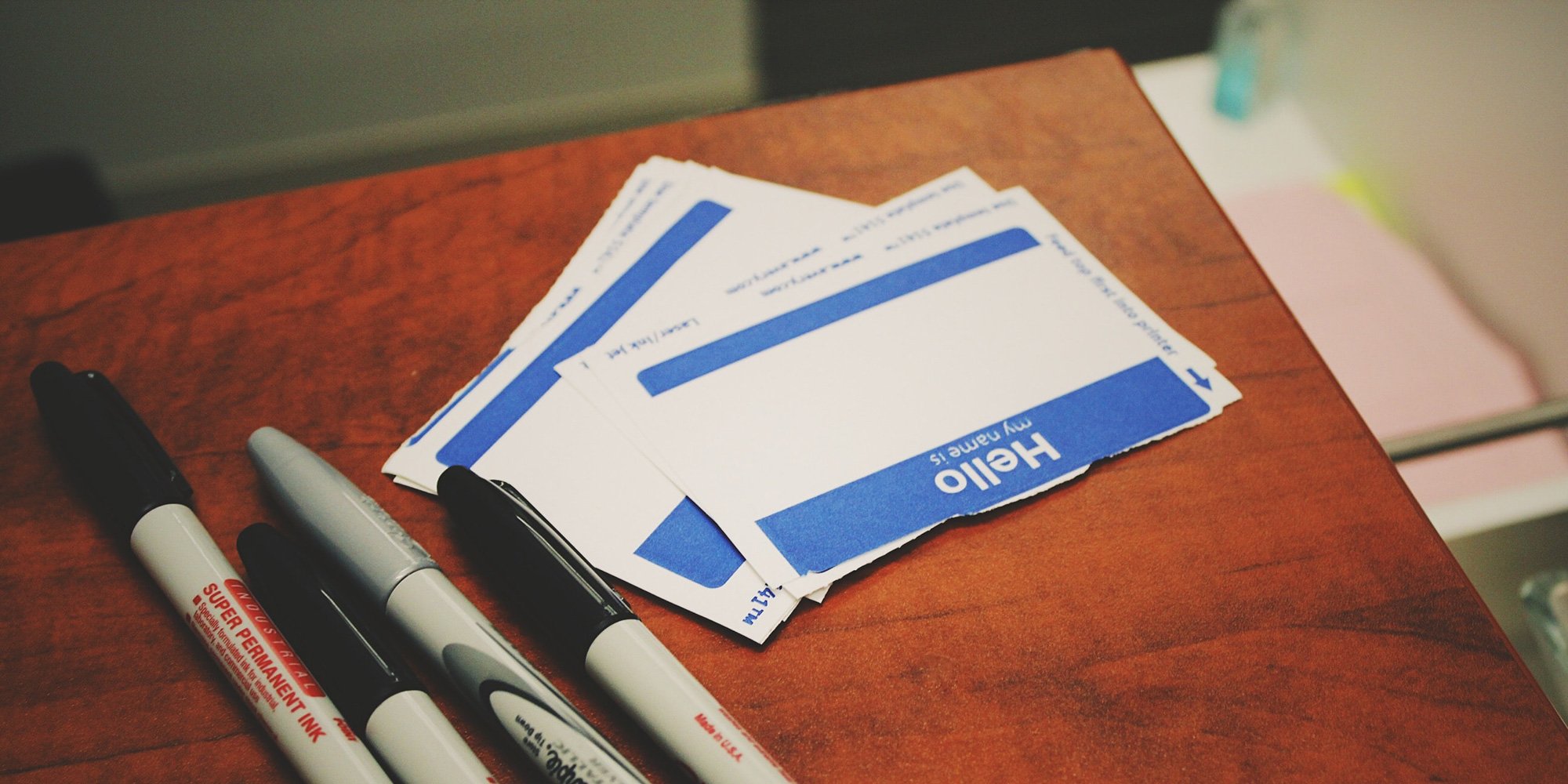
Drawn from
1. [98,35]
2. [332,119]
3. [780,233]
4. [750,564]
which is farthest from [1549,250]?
[98,35]

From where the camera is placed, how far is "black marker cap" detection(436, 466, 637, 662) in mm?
407

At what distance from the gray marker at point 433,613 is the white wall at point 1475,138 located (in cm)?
103

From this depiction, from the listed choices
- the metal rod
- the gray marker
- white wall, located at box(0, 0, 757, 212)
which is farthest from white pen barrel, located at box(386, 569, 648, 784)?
white wall, located at box(0, 0, 757, 212)

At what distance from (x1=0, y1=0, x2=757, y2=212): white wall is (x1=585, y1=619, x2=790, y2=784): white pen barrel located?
135 centimetres

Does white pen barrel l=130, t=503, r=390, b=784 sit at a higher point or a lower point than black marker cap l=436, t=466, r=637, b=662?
lower

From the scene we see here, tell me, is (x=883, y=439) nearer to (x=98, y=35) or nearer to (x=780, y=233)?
(x=780, y=233)

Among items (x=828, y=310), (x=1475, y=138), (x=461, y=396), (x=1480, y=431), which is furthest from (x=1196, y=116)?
(x=461, y=396)

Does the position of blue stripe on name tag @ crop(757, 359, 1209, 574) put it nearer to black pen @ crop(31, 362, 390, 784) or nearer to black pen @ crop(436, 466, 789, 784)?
black pen @ crop(436, 466, 789, 784)

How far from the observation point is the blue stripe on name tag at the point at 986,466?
0.45 m

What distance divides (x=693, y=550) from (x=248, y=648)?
6.7 inches

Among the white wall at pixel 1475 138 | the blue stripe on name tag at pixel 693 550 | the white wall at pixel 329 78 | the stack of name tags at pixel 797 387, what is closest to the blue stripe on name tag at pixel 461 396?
the stack of name tags at pixel 797 387

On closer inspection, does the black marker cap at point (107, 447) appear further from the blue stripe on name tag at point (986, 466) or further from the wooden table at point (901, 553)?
the blue stripe on name tag at point (986, 466)

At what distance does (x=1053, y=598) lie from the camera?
43 cm

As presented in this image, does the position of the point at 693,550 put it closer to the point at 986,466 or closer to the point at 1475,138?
the point at 986,466
